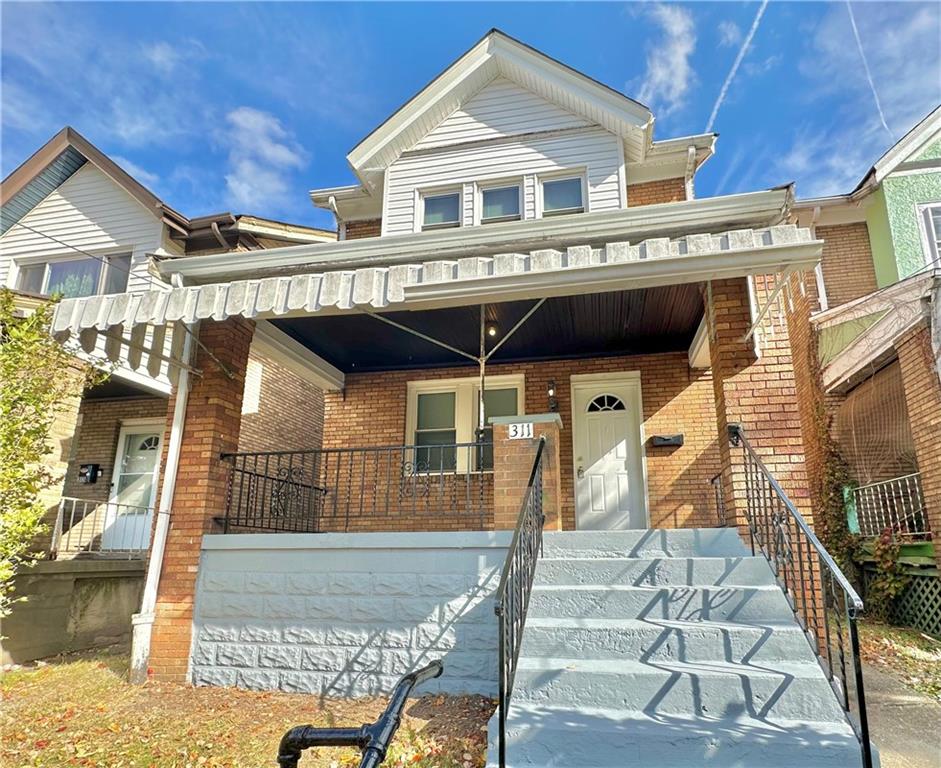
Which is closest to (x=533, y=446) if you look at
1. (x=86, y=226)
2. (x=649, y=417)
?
(x=649, y=417)

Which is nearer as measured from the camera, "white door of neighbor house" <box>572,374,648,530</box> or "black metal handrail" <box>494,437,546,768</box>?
"black metal handrail" <box>494,437,546,768</box>

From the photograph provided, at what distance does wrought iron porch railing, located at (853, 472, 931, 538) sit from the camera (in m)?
7.02

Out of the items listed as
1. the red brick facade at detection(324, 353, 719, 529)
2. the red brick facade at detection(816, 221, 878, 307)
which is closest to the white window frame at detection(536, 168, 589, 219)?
the red brick facade at detection(324, 353, 719, 529)

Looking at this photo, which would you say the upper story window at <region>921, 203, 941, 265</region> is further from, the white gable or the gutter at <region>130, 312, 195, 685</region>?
the gutter at <region>130, 312, 195, 685</region>

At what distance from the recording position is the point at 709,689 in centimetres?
321

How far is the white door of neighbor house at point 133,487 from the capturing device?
9727 mm

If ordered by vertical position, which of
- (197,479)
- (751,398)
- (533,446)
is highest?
(751,398)

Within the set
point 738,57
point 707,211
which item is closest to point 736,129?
point 738,57

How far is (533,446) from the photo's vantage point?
5418 mm

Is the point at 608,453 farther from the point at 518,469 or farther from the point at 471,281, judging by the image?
the point at 471,281

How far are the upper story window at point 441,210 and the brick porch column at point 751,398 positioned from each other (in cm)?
458

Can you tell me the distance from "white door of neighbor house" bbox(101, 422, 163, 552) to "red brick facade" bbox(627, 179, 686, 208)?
30.5 ft

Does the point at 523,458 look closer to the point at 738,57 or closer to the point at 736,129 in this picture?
the point at 736,129

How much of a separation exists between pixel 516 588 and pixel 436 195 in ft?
22.1
